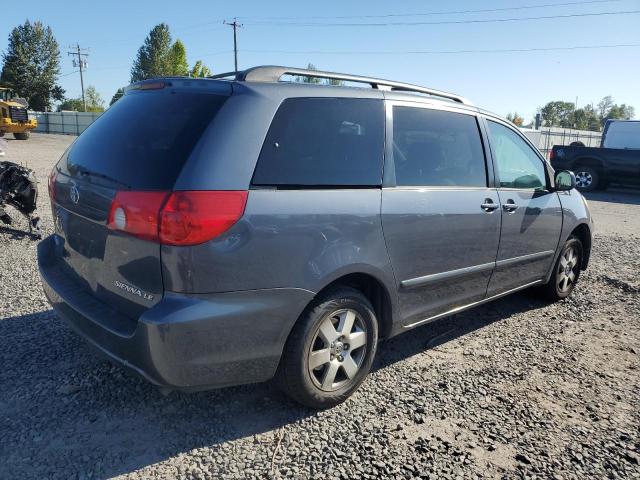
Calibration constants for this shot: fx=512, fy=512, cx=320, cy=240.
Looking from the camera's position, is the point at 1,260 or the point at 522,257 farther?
the point at 1,260

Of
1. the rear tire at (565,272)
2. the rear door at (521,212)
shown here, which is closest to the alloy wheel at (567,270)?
the rear tire at (565,272)

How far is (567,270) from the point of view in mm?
5125

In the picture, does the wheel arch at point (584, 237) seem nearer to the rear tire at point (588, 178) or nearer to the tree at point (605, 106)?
the rear tire at point (588, 178)

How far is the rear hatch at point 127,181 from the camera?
238 cm

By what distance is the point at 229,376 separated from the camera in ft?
8.31

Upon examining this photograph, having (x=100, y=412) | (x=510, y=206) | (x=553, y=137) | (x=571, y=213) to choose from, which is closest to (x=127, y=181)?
(x=100, y=412)

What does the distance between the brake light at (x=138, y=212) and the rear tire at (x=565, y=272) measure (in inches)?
155

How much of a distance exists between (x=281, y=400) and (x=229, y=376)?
0.64 metres

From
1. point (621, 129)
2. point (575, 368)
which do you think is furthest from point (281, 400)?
point (621, 129)

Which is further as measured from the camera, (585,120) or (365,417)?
(585,120)

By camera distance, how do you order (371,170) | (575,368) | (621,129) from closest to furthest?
1. (371,170)
2. (575,368)
3. (621,129)

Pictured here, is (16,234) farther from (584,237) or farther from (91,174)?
(584,237)

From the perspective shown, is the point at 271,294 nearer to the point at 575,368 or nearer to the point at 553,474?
the point at 553,474

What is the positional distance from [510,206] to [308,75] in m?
1.97
